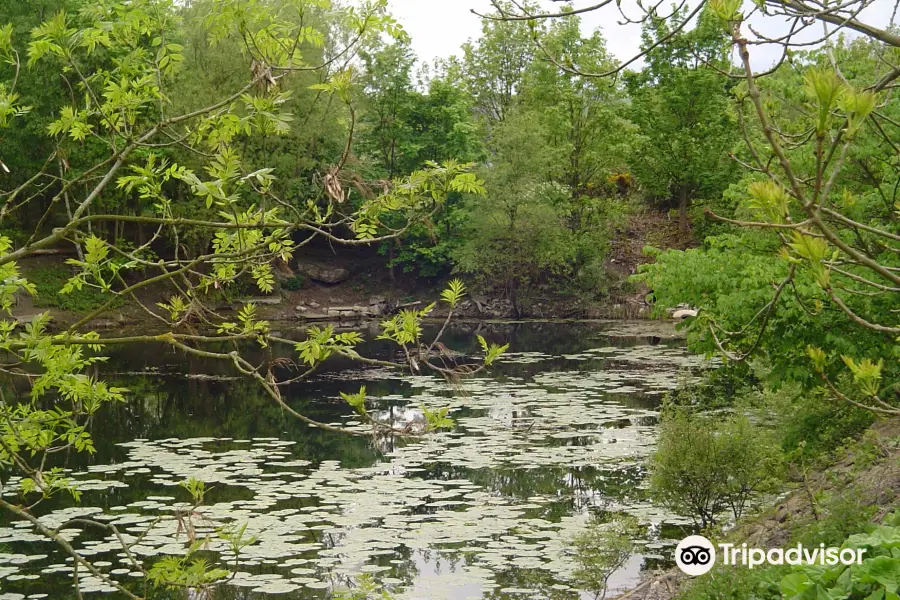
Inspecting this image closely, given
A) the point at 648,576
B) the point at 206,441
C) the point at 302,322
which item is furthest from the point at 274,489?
the point at 302,322

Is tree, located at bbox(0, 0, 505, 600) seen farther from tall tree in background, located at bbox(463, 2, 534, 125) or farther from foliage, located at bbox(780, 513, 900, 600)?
tall tree in background, located at bbox(463, 2, 534, 125)

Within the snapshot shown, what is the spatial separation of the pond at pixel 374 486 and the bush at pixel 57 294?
10469 mm

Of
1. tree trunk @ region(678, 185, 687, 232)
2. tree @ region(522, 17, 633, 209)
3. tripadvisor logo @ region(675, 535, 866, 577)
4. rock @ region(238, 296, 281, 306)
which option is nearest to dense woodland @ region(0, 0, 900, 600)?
tripadvisor logo @ region(675, 535, 866, 577)

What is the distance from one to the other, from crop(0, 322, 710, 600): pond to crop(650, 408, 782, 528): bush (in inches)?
16.6

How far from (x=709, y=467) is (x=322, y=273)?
32073 millimetres

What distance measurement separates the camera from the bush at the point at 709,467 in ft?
31.6

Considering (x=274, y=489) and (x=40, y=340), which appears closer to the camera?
(x=40, y=340)

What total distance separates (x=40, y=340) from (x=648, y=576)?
720 cm

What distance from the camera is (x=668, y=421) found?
10.2 metres

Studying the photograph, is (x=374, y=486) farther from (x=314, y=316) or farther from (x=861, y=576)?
(x=314, y=316)

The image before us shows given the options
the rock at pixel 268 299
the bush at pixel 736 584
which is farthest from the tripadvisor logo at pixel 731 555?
the rock at pixel 268 299

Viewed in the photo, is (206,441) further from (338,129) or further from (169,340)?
(338,129)

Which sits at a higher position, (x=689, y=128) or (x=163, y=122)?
(x=689, y=128)

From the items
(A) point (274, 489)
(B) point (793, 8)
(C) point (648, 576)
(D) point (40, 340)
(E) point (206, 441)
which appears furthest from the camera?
(E) point (206, 441)
